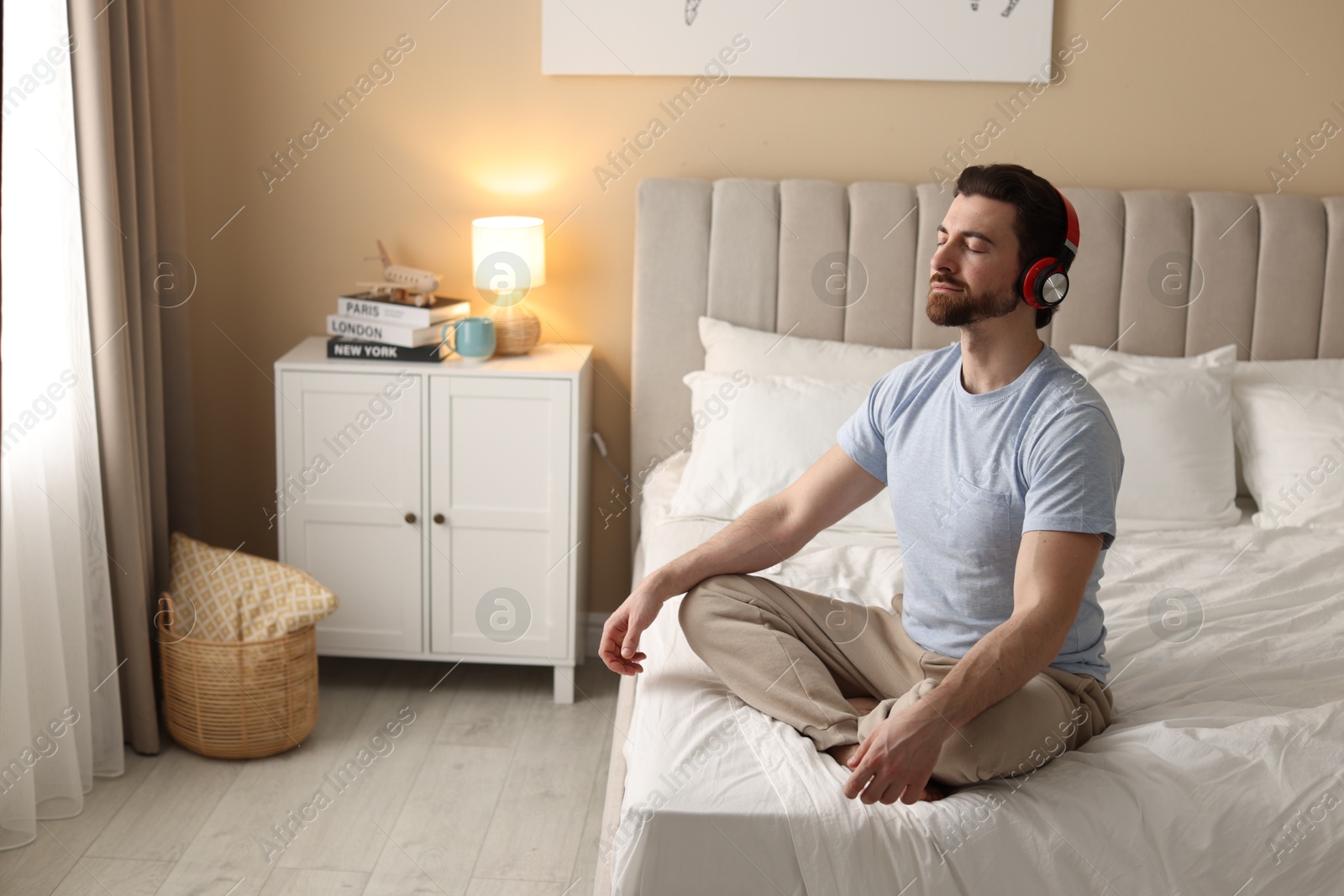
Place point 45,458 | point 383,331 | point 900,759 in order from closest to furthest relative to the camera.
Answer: point 900,759 → point 45,458 → point 383,331

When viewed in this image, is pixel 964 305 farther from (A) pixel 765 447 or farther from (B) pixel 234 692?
(B) pixel 234 692

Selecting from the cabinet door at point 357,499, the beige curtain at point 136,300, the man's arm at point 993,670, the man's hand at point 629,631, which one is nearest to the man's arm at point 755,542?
the man's hand at point 629,631

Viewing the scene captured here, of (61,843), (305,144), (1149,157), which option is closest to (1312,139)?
(1149,157)

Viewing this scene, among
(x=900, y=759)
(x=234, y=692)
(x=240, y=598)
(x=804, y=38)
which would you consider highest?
(x=804, y=38)

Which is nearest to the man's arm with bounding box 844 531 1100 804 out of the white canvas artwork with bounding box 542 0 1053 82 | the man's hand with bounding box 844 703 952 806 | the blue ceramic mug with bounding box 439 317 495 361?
the man's hand with bounding box 844 703 952 806

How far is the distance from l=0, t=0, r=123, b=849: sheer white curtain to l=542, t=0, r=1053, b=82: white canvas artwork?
3.59 ft

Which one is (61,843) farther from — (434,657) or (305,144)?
(305,144)

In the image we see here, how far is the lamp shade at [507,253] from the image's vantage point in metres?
2.63

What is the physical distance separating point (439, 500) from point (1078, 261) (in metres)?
1.57

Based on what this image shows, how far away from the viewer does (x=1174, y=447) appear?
2381mm

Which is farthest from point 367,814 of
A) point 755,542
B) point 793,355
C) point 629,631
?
point 793,355

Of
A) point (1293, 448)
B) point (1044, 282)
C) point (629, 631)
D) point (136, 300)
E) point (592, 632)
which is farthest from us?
point (592, 632)

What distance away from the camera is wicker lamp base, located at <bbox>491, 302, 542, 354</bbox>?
2.69 m

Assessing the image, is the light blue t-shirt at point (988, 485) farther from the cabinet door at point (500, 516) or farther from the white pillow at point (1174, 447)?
the cabinet door at point (500, 516)
